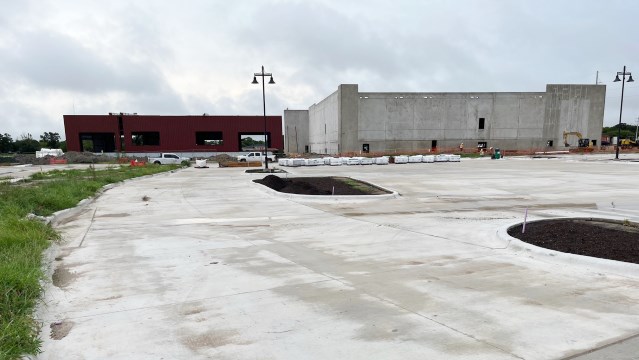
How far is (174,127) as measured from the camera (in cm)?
6631

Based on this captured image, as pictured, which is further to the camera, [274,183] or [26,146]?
[26,146]

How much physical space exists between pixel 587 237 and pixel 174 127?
66312 millimetres

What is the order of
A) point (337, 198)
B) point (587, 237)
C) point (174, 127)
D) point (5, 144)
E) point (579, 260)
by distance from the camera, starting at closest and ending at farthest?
1. point (579, 260)
2. point (587, 237)
3. point (337, 198)
4. point (174, 127)
5. point (5, 144)

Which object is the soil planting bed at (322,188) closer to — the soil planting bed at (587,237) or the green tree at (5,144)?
the soil planting bed at (587,237)

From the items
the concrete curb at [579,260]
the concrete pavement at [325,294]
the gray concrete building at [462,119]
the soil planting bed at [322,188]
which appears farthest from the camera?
the gray concrete building at [462,119]

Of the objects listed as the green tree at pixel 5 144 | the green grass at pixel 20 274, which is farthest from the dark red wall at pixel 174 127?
the green grass at pixel 20 274

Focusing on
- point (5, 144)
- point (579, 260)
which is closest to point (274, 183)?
point (579, 260)

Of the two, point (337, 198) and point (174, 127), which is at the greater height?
point (174, 127)

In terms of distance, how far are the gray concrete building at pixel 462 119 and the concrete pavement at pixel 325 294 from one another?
5365cm

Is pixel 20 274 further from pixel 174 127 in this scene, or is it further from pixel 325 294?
pixel 174 127

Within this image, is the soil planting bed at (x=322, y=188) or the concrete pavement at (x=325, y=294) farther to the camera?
the soil planting bed at (x=322, y=188)

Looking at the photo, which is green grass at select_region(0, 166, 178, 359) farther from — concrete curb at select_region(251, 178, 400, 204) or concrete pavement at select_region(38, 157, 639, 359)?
concrete curb at select_region(251, 178, 400, 204)

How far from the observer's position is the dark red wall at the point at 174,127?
64.8 m

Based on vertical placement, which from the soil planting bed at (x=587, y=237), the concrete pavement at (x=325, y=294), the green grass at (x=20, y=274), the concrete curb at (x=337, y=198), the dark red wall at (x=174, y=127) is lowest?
the concrete curb at (x=337, y=198)
